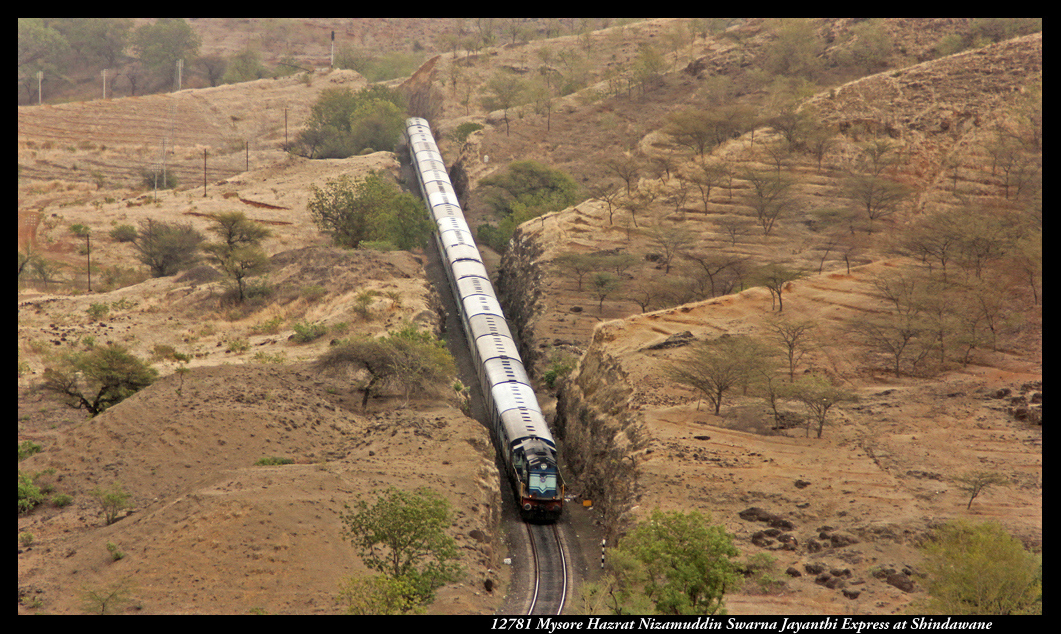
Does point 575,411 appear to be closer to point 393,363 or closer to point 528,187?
point 393,363

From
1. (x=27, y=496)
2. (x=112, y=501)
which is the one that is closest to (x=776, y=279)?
(x=112, y=501)

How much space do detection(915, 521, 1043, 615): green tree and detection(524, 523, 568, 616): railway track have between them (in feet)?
37.9

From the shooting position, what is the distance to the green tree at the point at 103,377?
4156 cm

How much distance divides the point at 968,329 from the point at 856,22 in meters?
50.2

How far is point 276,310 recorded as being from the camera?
179 feet

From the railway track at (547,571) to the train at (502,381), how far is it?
699 millimetres

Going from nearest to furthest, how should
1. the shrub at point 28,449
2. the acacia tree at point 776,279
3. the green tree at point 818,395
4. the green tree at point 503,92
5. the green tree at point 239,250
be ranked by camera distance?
the green tree at point 818,395, the shrub at point 28,449, the acacia tree at point 776,279, the green tree at point 239,250, the green tree at point 503,92

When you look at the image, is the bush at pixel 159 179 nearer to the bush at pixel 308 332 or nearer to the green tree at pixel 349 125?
the green tree at pixel 349 125

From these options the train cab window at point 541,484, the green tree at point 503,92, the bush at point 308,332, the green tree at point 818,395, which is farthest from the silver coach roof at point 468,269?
the green tree at point 503,92

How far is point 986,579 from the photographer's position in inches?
947

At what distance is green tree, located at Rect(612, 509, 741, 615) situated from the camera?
82.3ft

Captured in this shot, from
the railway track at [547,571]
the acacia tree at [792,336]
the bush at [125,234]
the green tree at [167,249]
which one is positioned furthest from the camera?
the bush at [125,234]

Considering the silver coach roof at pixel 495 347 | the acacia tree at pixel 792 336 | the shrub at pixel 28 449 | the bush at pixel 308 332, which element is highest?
the acacia tree at pixel 792 336

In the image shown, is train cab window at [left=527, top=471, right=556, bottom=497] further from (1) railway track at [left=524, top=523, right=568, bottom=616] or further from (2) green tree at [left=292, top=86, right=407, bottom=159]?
(2) green tree at [left=292, top=86, right=407, bottom=159]
